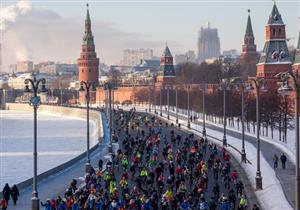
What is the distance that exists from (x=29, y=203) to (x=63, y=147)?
104 ft

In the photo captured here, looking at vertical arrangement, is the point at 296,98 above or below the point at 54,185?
above

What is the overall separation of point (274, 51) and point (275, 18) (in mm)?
3796

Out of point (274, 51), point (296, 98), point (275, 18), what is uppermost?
point (275, 18)

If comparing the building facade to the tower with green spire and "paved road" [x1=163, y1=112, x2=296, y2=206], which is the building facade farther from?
"paved road" [x1=163, y1=112, x2=296, y2=206]

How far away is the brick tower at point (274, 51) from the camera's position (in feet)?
244

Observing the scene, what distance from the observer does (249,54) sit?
398 ft

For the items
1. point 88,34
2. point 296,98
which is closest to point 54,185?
point 296,98

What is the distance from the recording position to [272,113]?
5678 centimetres

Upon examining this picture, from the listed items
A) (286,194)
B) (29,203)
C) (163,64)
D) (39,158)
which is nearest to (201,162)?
(286,194)

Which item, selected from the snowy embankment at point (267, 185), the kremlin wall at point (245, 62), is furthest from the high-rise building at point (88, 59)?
the snowy embankment at point (267, 185)

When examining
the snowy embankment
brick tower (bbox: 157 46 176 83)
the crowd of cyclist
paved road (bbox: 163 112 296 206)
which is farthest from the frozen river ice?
brick tower (bbox: 157 46 176 83)

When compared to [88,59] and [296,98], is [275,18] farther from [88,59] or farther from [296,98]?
[88,59]

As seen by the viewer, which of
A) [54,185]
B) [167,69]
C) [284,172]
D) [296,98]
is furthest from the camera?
[167,69]

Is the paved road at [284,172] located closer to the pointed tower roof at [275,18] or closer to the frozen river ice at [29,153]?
the frozen river ice at [29,153]
